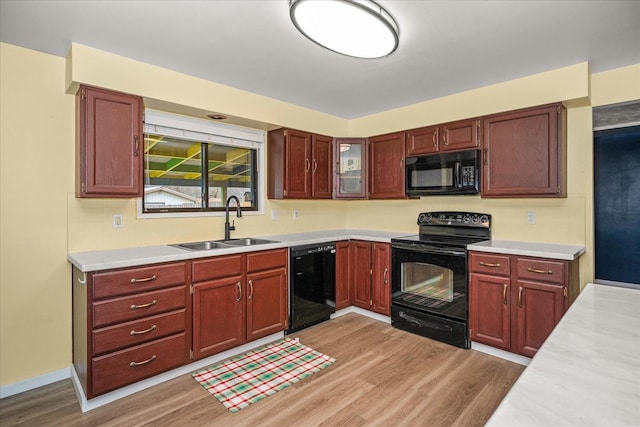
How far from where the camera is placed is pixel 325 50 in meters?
2.45

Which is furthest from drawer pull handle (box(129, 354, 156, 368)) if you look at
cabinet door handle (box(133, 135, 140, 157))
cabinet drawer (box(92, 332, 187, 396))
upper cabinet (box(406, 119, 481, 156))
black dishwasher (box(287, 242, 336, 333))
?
upper cabinet (box(406, 119, 481, 156))

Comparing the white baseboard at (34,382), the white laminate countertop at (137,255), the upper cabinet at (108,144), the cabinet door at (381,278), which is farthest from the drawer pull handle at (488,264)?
the white baseboard at (34,382)

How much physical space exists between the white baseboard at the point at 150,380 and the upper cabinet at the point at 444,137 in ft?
8.21

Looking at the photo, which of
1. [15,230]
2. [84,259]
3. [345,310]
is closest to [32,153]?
[15,230]

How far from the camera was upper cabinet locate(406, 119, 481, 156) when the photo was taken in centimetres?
317

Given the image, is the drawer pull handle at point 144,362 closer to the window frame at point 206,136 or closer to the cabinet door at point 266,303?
the cabinet door at point 266,303

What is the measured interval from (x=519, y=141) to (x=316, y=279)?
2274 millimetres

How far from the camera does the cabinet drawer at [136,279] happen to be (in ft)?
7.06

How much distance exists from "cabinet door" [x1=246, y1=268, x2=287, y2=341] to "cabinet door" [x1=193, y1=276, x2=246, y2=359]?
0.28ft

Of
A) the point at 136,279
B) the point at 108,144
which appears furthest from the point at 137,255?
the point at 108,144

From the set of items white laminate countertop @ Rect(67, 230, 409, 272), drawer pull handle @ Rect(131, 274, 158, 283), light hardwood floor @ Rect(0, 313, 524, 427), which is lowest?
light hardwood floor @ Rect(0, 313, 524, 427)

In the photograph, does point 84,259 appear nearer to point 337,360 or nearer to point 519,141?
point 337,360

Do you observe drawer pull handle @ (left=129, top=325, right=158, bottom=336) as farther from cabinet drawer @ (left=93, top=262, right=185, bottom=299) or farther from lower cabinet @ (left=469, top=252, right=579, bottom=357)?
lower cabinet @ (left=469, top=252, right=579, bottom=357)

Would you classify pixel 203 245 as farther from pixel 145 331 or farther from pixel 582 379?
pixel 582 379
